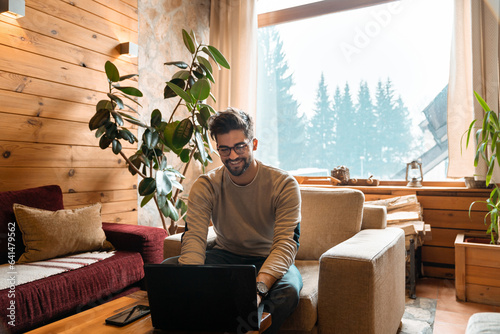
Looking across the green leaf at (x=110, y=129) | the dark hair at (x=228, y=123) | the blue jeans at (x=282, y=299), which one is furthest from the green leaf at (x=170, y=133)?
the blue jeans at (x=282, y=299)

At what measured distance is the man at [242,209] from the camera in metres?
1.54

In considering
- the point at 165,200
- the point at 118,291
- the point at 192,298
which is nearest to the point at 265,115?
the point at 165,200

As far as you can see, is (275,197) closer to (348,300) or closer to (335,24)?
(348,300)

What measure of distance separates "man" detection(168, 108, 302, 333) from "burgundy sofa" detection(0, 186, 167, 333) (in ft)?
2.23

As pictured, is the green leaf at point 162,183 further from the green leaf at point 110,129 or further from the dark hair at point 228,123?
the dark hair at point 228,123

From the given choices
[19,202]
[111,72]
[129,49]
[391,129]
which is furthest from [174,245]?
[391,129]

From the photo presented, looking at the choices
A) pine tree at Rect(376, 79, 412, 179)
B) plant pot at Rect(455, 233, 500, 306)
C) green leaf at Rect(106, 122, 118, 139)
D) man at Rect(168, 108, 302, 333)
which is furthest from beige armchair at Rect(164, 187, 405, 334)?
pine tree at Rect(376, 79, 412, 179)

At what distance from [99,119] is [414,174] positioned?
2.57m

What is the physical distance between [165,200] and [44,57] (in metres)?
1.26

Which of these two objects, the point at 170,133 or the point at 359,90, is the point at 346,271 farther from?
the point at 359,90

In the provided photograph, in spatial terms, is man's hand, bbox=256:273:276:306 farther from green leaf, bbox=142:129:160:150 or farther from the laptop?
green leaf, bbox=142:129:160:150

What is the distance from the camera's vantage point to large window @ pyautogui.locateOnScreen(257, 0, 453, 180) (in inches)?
129

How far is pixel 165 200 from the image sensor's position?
2619 mm

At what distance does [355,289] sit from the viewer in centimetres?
145
